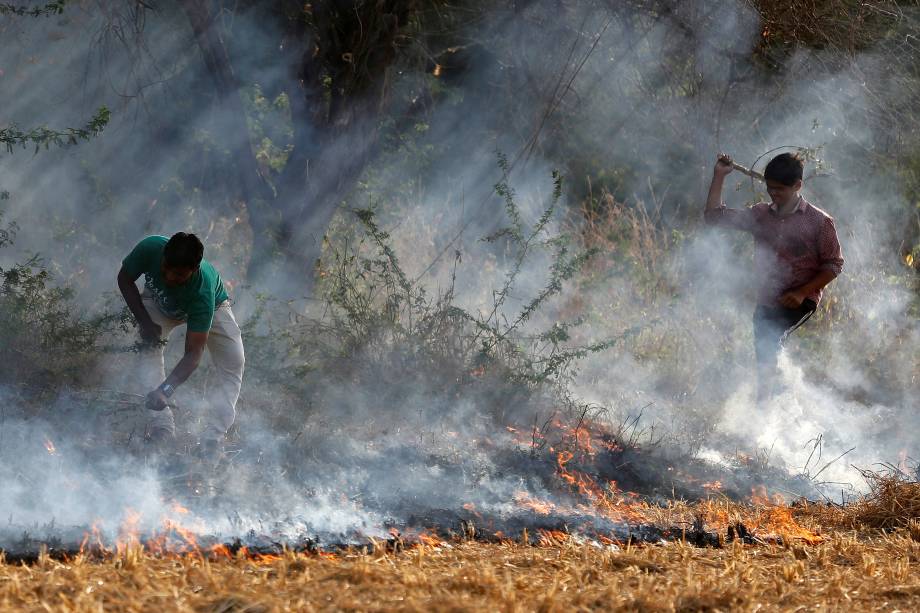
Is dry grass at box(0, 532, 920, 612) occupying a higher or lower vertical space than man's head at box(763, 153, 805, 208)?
lower

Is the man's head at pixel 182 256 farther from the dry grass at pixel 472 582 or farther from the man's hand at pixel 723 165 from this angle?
the man's hand at pixel 723 165

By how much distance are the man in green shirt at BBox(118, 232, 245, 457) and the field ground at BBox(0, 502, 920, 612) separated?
1.52 metres

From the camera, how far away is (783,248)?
7141mm

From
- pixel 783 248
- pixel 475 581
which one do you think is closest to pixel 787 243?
pixel 783 248

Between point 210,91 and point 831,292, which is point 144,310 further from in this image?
point 831,292

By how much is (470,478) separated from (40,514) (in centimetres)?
243

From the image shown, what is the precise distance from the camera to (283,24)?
7.93 meters

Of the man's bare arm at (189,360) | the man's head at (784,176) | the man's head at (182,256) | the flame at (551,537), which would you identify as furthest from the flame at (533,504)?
the man's head at (784,176)

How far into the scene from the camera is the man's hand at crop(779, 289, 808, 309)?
7.00 m

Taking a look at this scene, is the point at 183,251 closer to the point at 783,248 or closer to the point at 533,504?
the point at 533,504

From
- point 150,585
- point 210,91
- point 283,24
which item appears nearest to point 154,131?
point 210,91

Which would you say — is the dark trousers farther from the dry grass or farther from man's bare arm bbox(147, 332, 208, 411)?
man's bare arm bbox(147, 332, 208, 411)

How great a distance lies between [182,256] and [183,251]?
3 cm

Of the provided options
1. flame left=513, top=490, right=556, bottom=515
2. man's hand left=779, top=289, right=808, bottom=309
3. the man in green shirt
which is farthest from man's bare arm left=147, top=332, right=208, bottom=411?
man's hand left=779, top=289, right=808, bottom=309
